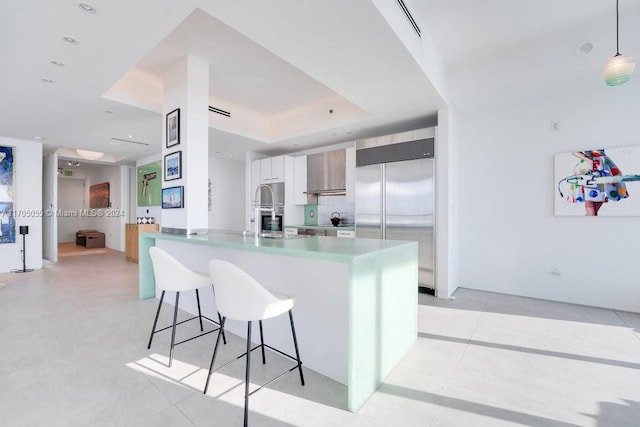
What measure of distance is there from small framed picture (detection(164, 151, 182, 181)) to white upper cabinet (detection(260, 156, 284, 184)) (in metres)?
2.47

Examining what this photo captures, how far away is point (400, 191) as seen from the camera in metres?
4.25

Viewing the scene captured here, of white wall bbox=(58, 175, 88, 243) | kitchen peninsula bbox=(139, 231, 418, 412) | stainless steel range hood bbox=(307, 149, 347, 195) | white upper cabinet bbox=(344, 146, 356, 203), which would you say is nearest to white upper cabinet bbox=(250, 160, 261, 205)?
stainless steel range hood bbox=(307, 149, 347, 195)

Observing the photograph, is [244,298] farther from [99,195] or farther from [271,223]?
[99,195]

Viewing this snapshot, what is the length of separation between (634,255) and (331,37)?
4115 millimetres

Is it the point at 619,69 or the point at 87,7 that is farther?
the point at 619,69

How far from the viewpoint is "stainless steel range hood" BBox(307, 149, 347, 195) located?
507cm

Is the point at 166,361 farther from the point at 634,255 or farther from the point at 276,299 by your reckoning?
the point at 634,255

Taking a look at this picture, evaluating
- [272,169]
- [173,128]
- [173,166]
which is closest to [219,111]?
[173,128]

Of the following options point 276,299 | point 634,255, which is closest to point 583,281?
point 634,255

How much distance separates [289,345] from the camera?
2.26 m

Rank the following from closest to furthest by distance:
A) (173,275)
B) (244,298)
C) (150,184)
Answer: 1. (244,298)
2. (173,275)
3. (150,184)

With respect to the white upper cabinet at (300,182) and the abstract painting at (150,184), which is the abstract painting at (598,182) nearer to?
the white upper cabinet at (300,182)

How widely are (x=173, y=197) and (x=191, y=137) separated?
74 centimetres

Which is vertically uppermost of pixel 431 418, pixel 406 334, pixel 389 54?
pixel 389 54
